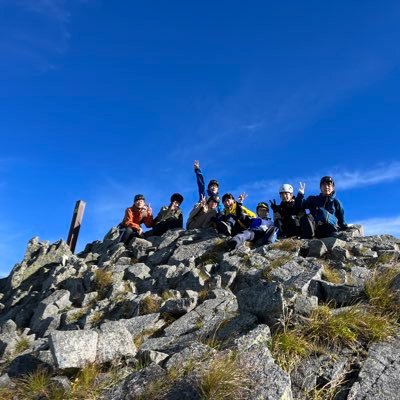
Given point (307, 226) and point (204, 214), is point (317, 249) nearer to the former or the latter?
point (307, 226)

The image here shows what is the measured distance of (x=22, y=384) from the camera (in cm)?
608

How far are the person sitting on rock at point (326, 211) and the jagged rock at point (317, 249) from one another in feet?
5.87

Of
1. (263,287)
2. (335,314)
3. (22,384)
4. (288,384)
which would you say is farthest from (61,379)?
(335,314)

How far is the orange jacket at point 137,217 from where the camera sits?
59.4 ft

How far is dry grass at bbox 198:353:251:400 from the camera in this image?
4902 mm

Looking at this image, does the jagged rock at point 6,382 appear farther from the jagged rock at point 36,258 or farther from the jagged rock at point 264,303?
the jagged rock at point 36,258

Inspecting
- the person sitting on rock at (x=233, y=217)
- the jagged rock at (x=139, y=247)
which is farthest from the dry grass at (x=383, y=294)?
the jagged rock at (x=139, y=247)

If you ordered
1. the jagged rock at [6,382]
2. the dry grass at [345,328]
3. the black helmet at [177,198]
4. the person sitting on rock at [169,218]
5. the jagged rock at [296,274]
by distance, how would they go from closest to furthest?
1. the jagged rock at [6,382]
2. the dry grass at [345,328]
3. the jagged rock at [296,274]
4. the person sitting on rock at [169,218]
5. the black helmet at [177,198]

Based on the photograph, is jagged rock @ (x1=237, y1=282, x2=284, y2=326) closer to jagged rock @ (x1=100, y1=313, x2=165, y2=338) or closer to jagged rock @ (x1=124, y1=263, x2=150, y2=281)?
jagged rock @ (x1=100, y1=313, x2=165, y2=338)

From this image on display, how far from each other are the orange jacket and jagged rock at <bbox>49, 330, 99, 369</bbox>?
38.1ft

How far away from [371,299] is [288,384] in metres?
2.88

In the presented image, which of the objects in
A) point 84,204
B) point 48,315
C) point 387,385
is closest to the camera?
point 387,385

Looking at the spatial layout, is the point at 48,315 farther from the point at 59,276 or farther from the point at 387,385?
the point at 387,385

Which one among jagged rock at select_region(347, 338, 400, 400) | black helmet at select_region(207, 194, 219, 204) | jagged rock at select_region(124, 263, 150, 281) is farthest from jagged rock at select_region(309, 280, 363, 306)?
black helmet at select_region(207, 194, 219, 204)
